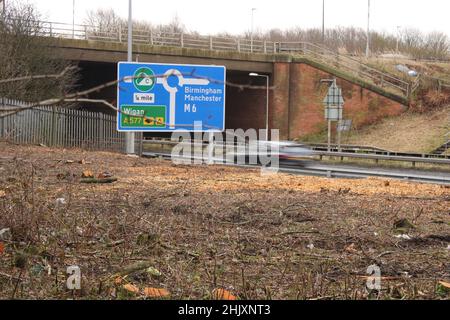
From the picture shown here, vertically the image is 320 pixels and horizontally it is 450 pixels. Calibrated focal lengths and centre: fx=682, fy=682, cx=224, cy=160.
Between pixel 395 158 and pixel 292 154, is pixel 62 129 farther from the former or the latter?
pixel 395 158

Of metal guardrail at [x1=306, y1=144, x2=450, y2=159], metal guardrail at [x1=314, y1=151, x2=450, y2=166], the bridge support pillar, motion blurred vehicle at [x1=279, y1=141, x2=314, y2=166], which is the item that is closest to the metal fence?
motion blurred vehicle at [x1=279, y1=141, x2=314, y2=166]

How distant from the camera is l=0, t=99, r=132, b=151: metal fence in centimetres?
2402

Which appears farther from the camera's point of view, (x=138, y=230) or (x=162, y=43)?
(x=162, y=43)

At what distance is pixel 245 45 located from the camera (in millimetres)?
47844

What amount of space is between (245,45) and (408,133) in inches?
508

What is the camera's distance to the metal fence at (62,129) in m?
24.0

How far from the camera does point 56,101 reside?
11.1 ft

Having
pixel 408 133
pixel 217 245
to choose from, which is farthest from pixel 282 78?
pixel 217 245

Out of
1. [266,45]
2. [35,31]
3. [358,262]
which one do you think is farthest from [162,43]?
[358,262]

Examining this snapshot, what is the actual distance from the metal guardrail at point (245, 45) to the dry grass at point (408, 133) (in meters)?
2.75

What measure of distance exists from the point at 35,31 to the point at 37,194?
2594 centimetres

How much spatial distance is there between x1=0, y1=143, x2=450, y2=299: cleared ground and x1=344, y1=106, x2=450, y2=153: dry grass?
120ft

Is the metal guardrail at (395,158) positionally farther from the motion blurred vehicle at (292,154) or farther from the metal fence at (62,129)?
the metal fence at (62,129)
